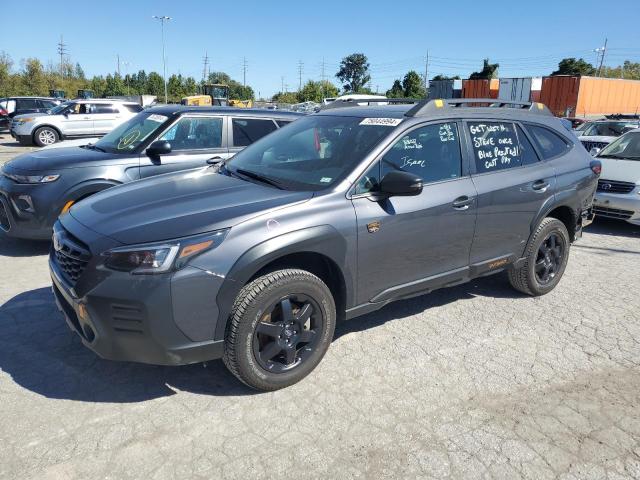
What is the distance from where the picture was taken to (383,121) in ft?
12.2

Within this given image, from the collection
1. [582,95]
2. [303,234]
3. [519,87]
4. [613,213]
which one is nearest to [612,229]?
[613,213]

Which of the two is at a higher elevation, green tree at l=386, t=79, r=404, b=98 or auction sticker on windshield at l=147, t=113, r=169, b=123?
green tree at l=386, t=79, r=404, b=98

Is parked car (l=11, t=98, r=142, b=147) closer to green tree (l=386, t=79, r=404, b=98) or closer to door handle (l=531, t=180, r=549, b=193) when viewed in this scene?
door handle (l=531, t=180, r=549, b=193)

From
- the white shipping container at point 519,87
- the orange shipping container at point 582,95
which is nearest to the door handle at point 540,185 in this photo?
the white shipping container at point 519,87

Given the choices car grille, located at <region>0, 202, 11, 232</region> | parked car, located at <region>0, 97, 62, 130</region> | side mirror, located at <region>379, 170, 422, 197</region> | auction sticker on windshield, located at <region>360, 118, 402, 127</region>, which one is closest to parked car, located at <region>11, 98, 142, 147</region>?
parked car, located at <region>0, 97, 62, 130</region>

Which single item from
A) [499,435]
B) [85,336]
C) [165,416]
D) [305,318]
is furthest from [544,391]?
[85,336]

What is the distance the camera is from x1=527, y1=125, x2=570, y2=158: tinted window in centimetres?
463

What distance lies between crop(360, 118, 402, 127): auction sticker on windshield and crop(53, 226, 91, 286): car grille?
2.18 metres

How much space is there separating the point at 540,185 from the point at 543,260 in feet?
2.58

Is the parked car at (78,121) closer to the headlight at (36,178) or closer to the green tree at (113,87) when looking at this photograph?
the headlight at (36,178)

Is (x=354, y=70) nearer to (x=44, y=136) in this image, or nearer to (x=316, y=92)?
(x=316, y=92)

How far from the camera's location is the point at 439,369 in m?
3.46

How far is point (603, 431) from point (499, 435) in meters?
0.63

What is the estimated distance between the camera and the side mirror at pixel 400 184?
10.5 feet
